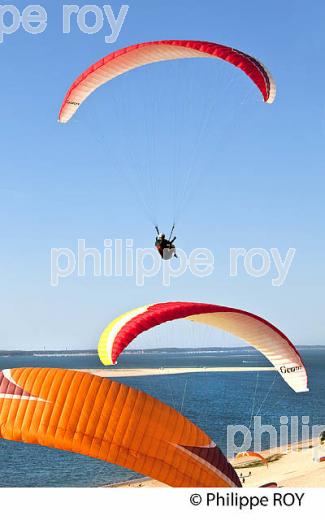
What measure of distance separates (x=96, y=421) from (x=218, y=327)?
12.6ft

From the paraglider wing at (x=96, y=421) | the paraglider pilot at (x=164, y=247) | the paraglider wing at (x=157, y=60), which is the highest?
the paraglider wing at (x=157, y=60)

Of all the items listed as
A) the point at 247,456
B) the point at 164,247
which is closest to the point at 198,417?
the point at 247,456

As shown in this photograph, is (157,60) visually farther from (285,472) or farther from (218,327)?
(285,472)

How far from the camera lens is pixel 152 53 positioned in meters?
13.3

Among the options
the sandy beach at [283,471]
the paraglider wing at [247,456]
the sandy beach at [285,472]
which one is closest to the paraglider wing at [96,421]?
the sandy beach at [285,472]

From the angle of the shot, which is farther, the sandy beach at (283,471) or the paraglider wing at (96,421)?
the sandy beach at (283,471)

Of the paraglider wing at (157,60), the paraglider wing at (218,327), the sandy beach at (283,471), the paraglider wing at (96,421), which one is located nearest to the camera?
the paraglider wing at (96,421)

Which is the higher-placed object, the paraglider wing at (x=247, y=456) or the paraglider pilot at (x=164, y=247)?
the paraglider pilot at (x=164, y=247)

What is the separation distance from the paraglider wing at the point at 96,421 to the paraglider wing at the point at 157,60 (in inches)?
254

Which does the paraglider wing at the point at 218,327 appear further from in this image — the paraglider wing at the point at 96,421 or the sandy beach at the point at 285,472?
the sandy beach at the point at 285,472

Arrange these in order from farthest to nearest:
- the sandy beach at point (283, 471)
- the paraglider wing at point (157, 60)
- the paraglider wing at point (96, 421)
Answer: the sandy beach at point (283, 471) → the paraglider wing at point (157, 60) → the paraglider wing at point (96, 421)

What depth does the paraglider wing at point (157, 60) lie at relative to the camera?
1303 cm
